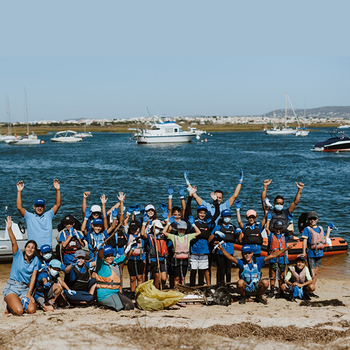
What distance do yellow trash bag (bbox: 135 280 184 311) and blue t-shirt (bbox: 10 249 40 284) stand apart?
1940mm

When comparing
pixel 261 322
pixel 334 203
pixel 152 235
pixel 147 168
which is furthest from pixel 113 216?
pixel 147 168

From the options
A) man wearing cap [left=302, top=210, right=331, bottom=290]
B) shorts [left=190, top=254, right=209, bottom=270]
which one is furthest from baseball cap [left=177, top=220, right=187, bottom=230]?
man wearing cap [left=302, top=210, right=331, bottom=290]

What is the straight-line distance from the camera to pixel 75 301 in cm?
809

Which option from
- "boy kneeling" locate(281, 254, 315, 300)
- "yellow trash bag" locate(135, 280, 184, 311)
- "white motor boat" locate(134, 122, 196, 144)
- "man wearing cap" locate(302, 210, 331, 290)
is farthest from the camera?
"white motor boat" locate(134, 122, 196, 144)

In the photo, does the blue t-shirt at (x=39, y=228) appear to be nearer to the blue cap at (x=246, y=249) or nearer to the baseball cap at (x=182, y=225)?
the baseball cap at (x=182, y=225)

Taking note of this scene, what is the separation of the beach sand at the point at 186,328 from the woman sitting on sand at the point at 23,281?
0.76 ft

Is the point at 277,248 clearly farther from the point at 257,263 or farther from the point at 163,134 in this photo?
the point at 163,134

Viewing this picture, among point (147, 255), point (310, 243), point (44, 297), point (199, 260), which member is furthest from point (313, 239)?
point (44, 297)

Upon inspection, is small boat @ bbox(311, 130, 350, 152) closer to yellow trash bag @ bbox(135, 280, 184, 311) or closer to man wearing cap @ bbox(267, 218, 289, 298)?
man wearing cap @ bbox(267, 218, 289, 298)

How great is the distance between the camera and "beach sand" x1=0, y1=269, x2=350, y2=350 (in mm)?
6395

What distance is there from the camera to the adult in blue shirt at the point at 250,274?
8.10m

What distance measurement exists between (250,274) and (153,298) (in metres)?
1.88

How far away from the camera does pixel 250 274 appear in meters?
8.13

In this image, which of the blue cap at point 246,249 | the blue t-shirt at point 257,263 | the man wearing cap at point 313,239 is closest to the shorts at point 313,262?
the man wearing cap at point 313,239
